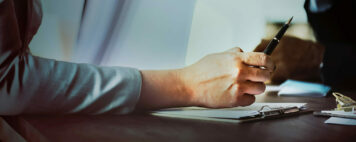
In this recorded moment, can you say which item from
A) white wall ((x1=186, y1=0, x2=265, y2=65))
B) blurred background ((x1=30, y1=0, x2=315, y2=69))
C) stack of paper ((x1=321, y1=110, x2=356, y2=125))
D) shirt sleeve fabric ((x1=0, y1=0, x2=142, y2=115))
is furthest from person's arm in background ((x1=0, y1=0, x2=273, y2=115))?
white wall ((x1=186, y1=0, x2=265, y2=65))

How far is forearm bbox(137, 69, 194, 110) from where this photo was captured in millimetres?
700

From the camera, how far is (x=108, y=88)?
663 millimetres

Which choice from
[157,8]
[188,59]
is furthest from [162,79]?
[188,59]

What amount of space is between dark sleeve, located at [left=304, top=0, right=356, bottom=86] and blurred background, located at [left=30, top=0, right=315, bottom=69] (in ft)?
0.43

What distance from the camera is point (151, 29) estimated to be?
1209 mm

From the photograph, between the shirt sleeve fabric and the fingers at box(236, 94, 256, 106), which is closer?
the shirt sleeve fabric

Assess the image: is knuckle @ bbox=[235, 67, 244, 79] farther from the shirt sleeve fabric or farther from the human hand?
the shirt sleeve fabric

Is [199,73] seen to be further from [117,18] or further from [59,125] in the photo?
[117,18]

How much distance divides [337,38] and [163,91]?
40.8 inches

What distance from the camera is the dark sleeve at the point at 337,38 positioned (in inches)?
55.8

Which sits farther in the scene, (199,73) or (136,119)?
(199,73)

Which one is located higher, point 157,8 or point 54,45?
point 157,8

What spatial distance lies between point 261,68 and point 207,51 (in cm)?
76

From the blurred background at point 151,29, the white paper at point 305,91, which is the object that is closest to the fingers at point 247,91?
the white paper at point 305,91
